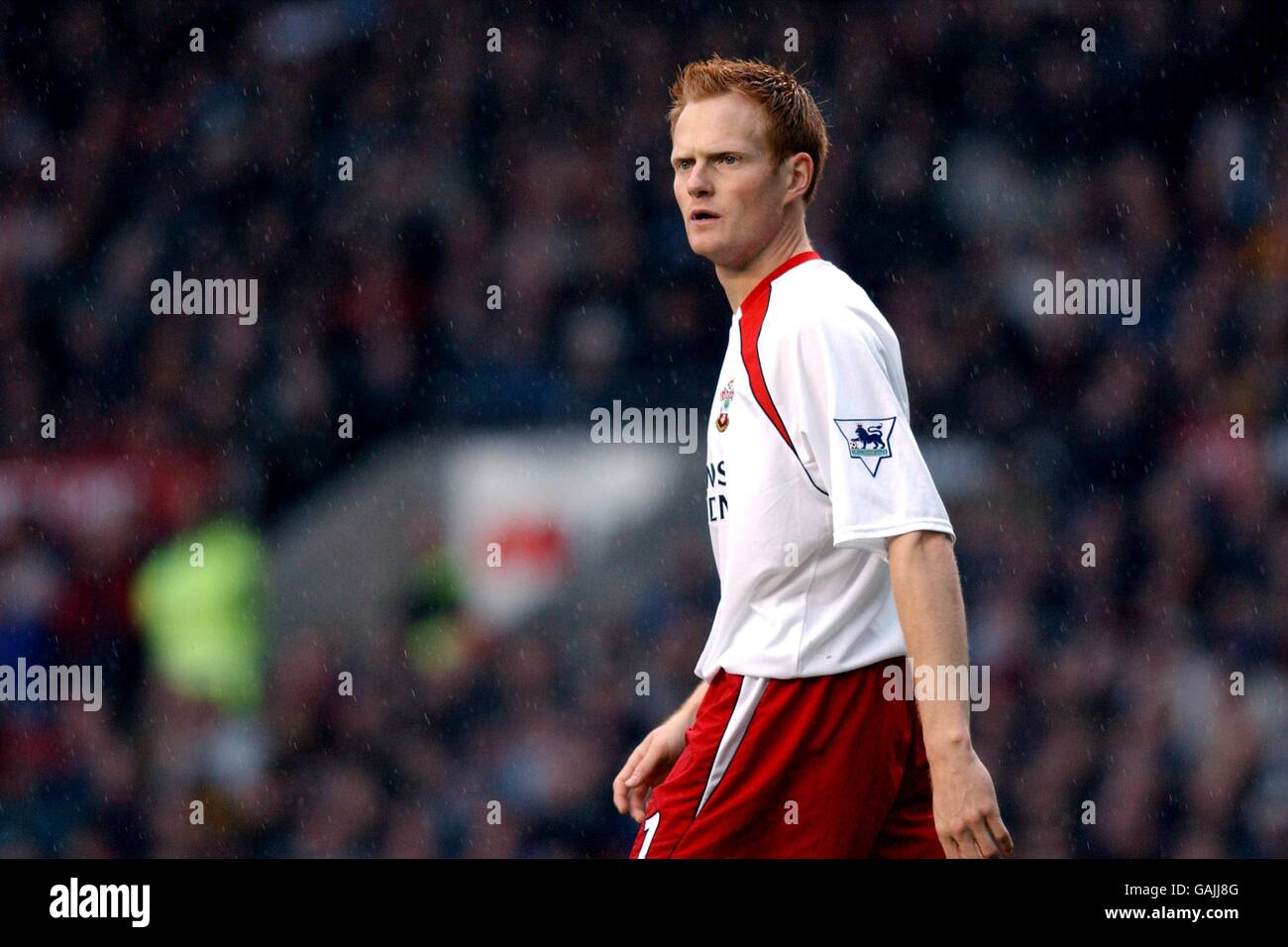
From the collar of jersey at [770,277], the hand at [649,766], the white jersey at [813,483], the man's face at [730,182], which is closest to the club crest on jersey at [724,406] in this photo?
the white jersey at [813,483]

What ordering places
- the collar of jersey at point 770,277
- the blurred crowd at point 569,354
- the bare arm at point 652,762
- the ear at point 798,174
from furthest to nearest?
the blurred crowd at point 569,354 → the bare arm at point 652,762 → the ear at point 798,174 → the collar of jersey at point 770,277

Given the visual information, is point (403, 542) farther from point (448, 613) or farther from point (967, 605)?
point (967, 605)

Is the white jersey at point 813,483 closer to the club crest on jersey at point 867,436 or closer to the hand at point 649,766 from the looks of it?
the club crest on jersey at point 867,436

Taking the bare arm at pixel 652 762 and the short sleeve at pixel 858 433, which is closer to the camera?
the short sleeve at pixel 858 433

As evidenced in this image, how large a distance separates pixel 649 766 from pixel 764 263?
→ 108 cm

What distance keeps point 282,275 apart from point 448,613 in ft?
7.36

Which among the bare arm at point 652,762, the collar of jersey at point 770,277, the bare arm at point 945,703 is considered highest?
the collar of jersey at point 770,277

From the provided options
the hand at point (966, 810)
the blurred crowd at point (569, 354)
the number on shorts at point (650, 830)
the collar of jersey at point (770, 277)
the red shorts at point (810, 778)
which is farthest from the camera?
the blurred crowd at point (569, 354)

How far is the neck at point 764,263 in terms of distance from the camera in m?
3.15

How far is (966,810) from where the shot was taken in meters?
2.52

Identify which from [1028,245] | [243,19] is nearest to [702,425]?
[1028,245]

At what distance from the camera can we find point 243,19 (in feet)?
30.1

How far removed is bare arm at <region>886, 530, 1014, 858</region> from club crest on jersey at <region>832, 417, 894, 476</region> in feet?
0.52

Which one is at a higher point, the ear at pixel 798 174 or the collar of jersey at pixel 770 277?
the ear at pixel 798 174
